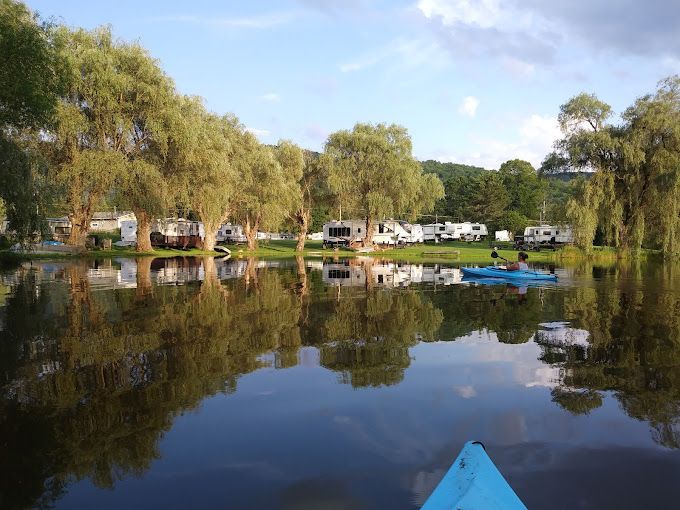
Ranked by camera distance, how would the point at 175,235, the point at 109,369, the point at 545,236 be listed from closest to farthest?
the point at 109,369, the point at 175,235, the point at 545,236

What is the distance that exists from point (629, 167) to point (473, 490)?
46.7 meters

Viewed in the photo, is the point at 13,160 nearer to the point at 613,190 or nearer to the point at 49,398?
the point at 49,398

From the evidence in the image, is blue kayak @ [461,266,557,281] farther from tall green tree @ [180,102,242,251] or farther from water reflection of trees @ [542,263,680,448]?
tall green tree @ [180,102,242,251]

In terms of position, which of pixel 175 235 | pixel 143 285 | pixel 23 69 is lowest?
pixel 143 285

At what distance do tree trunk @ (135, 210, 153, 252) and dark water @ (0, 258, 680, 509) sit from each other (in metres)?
32.5

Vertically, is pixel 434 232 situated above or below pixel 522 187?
below

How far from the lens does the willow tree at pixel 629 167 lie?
137ft

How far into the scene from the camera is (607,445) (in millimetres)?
6562

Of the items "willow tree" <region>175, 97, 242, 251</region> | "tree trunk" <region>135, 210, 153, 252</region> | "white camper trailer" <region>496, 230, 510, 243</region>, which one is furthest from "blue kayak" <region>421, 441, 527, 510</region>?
"white camper trailer" <region>496, 230, 510, 243</region>

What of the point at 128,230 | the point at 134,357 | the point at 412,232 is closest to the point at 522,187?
the point at 412,232

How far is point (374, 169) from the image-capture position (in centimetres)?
5762

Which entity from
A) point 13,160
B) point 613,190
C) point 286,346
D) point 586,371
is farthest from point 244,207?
point 586,371

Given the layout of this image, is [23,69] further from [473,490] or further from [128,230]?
[128,230]

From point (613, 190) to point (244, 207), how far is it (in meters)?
35.3
